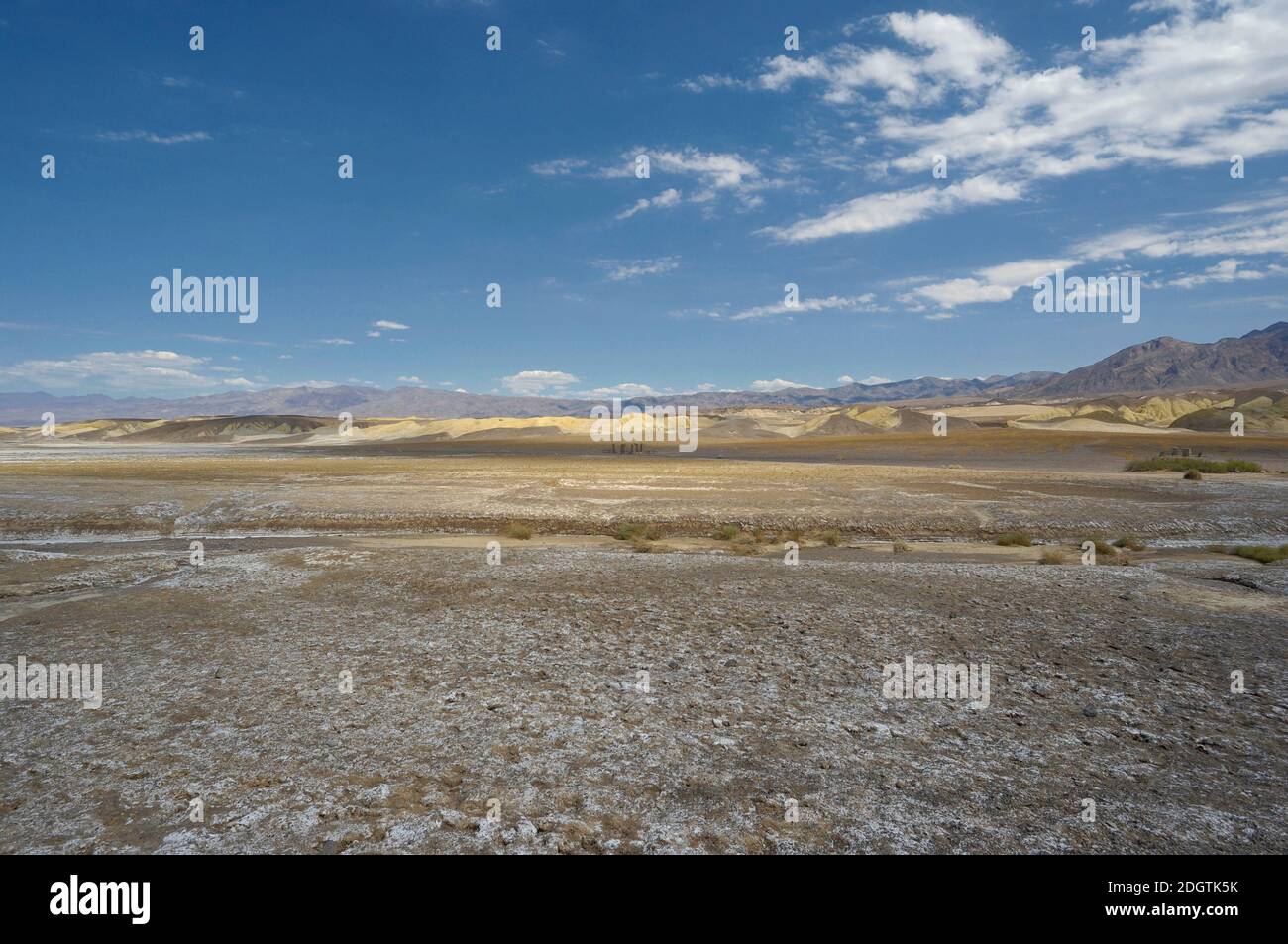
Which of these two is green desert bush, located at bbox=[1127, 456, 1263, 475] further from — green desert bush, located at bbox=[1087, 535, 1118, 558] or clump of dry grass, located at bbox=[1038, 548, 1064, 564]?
clump of dry grass, located at bbox=[1038, 548, 1064, 564]

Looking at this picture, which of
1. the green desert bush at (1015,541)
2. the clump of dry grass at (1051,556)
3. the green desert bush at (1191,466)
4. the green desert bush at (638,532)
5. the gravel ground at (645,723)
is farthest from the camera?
the green desert bush at (1191,466)

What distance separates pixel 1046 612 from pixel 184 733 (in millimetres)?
13653

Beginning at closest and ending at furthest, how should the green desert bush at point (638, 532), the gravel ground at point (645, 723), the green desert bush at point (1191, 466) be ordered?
the gravel ground at point (645, 723)
the green desert bush at point (638, 532)
the green desert bush at point (1191, 466)

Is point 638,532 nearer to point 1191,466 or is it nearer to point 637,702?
point 637,702

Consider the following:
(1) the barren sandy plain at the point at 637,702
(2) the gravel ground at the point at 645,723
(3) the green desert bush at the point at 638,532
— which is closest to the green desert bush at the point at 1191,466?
(1) the barren sandy plain at the point at 637,702

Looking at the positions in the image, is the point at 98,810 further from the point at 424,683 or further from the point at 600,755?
the point at 600,755

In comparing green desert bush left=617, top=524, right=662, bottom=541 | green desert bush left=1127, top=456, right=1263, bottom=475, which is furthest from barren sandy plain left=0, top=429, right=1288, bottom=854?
green desert bush left=1127, top=456, right=1263, bottom=475

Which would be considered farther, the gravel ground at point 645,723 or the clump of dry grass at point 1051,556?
the clump of dry grass at point 1051,556

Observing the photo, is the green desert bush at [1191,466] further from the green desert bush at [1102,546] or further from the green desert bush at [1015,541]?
the green desert bush at [1015,541]

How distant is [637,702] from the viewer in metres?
8.46

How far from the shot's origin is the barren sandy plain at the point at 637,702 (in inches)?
225

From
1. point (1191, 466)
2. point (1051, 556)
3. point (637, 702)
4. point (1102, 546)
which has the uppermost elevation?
point (1191, 466)

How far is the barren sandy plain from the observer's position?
225 inches

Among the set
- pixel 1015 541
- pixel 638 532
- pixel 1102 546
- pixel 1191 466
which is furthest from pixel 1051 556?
pixel 1191 466
